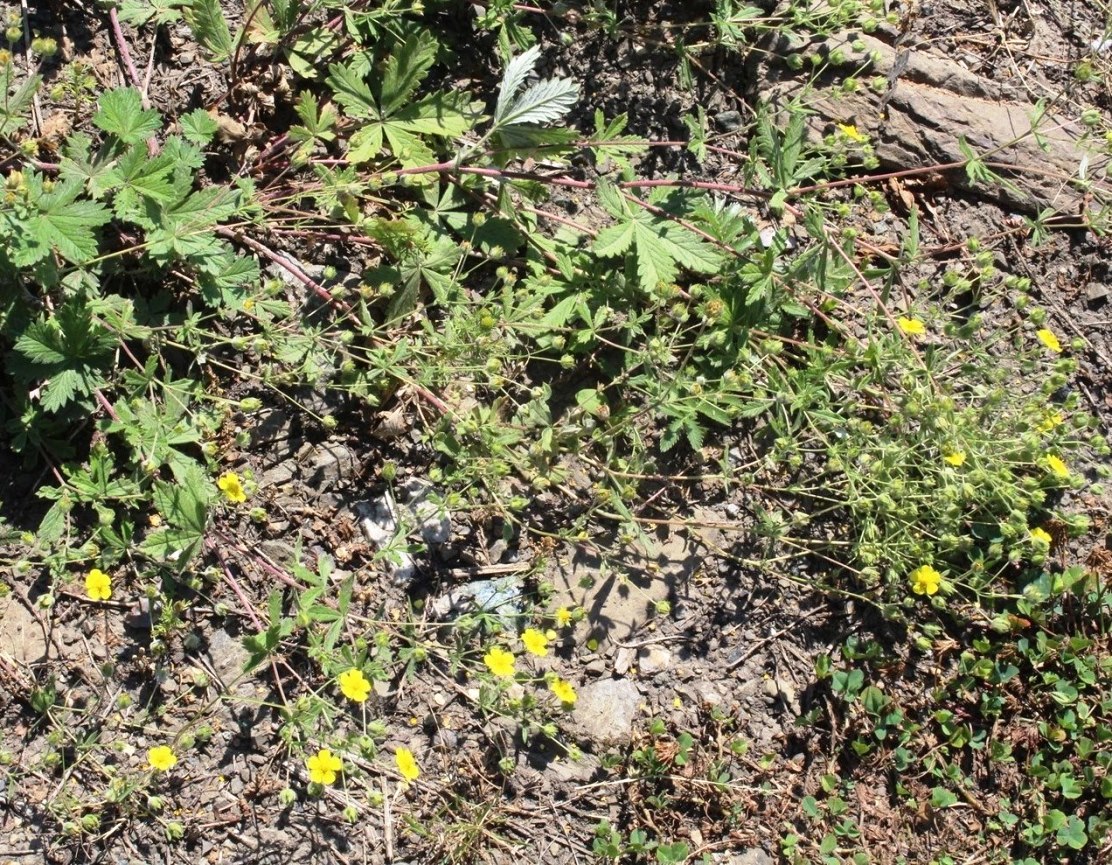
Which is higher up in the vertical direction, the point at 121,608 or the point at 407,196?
the point at 407,196

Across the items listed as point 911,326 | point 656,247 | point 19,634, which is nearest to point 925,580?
point 911,326

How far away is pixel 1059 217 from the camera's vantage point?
4047 millimetres

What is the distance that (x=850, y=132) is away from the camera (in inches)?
142

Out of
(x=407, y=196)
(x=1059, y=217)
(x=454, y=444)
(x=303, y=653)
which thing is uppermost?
(x=407, y=196)

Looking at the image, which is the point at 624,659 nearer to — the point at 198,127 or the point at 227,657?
the point at 227,657

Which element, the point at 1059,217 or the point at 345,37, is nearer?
the point at 345,37

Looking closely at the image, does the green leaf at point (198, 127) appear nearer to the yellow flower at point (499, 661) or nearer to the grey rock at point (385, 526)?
the grey rock at point (385, 526)

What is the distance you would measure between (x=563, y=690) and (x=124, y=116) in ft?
6.96

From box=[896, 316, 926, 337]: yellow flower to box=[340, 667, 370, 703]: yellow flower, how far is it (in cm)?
216

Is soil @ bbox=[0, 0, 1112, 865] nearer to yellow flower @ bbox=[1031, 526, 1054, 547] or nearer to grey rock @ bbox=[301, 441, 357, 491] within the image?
grey rock @ bbox=[301, 441, 357, 491]

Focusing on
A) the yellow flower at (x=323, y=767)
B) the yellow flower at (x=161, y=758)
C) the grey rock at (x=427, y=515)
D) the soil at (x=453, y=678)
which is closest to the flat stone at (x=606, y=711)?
the soil at (x=453, y=678)

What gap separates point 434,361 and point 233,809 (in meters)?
1.48

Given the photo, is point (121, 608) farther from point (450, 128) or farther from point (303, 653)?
point (450, 128)

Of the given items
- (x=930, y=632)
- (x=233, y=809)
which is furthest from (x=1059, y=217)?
(x=233, y=809)
